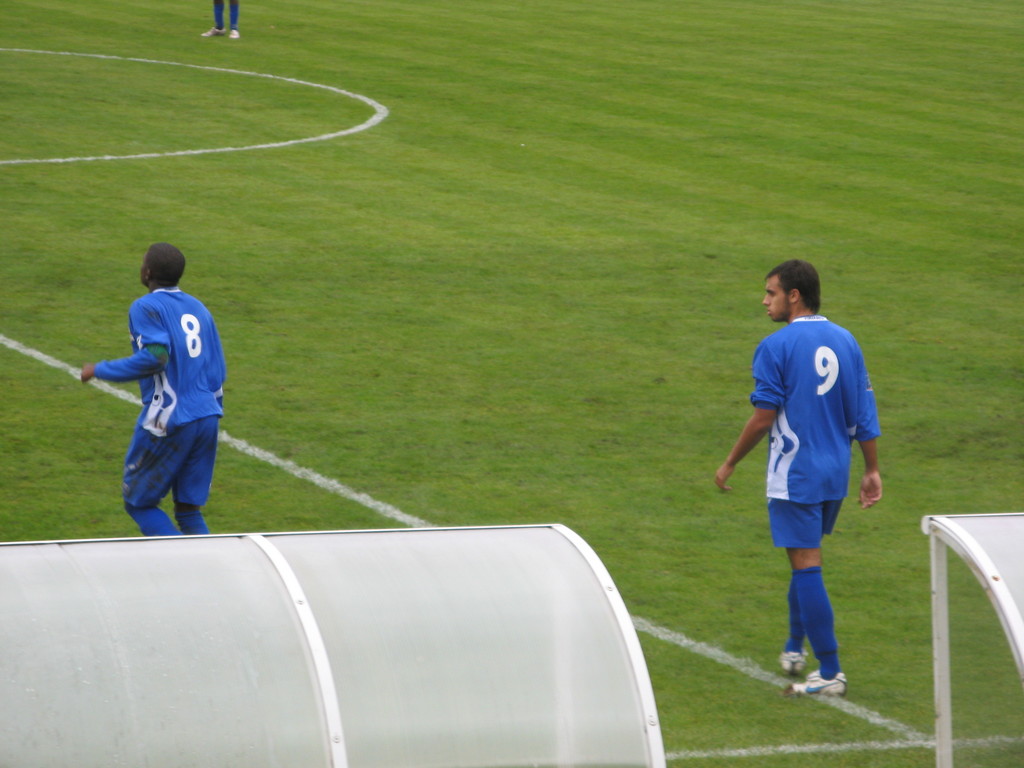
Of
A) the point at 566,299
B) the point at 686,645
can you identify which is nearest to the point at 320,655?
the point at 686,645

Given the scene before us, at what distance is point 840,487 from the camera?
6.63m

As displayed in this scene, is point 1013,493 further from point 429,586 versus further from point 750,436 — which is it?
point 429,586

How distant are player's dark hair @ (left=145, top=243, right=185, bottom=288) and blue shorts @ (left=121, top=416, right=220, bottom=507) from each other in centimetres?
70

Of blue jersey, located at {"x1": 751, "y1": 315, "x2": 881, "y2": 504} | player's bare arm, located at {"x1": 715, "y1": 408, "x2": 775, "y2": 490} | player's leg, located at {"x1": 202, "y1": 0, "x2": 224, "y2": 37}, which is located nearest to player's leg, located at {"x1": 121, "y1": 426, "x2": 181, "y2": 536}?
player's bare arm, located at {"x1": 715, "y1": 408, "x2": 775, "y2": 490}

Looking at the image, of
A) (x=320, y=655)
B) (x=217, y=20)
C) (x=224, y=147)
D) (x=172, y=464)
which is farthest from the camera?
(x=217, y=20)

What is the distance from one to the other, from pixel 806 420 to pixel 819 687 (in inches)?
49.3

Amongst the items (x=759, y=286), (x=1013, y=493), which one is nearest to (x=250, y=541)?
(x=1013, y=493)

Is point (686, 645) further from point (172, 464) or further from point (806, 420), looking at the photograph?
point (172, 464)

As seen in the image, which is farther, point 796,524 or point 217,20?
point 217,20

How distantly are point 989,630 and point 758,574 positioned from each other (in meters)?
3.12

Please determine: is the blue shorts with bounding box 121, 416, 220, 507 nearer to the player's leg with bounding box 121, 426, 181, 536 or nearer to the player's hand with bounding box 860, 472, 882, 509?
the player's leg with bounding box 121, 426, 181, 536

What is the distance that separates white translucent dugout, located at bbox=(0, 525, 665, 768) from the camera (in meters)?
4.24

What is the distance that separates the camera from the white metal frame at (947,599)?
16.0 ft

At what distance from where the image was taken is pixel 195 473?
7383 mm
